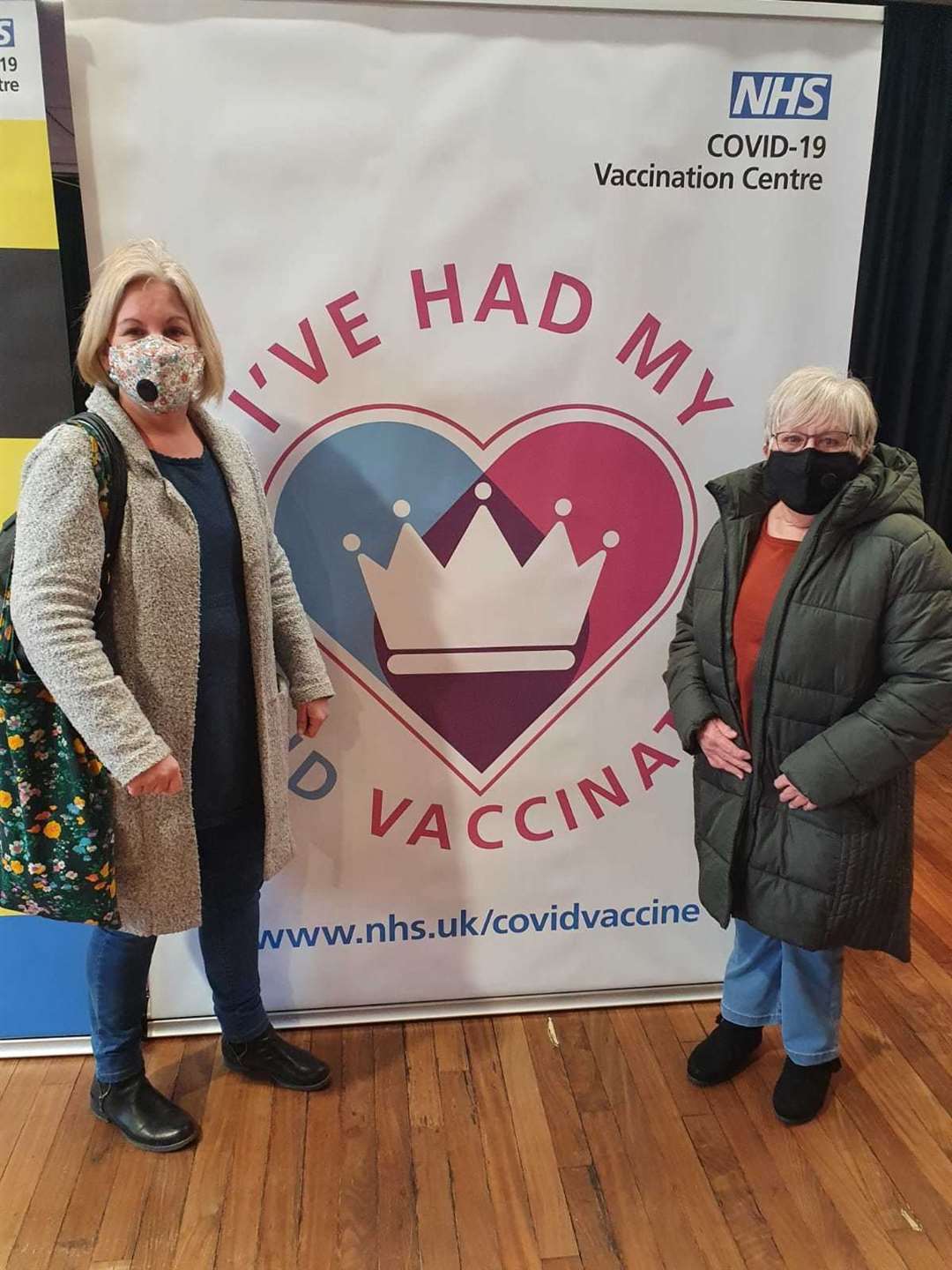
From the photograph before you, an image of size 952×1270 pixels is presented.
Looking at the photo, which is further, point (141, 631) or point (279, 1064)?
point (279, 1064)

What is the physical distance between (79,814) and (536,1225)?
106 centimetres

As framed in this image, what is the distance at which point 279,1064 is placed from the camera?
202 centimetres

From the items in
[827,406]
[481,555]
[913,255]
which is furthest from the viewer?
[913,255]

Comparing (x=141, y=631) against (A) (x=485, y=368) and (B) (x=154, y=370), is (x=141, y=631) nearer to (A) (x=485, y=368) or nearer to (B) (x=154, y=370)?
(B) (x=154, y=370)

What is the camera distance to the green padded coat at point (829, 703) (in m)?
1.60

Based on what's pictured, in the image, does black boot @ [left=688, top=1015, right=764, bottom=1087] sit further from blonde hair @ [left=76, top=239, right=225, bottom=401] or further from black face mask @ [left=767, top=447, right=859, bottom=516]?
blonde hair @ [left=76, top=239, right=225, bottom=401]

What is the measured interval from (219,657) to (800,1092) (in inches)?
55.4

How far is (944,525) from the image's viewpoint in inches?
171

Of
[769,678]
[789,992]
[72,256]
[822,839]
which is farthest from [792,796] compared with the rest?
[72,256]

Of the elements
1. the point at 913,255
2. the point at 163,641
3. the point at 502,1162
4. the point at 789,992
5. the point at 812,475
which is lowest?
the point at 502,1162

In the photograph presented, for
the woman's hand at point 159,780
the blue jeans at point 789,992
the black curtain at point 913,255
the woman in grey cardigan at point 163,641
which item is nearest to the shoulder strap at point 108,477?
the woman in grey cardigan at point 163,641

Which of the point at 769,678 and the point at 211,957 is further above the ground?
the point at 769,678

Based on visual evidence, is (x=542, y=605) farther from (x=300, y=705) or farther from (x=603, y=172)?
(x=603, y=172)

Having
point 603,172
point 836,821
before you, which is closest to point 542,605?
point 836,821
